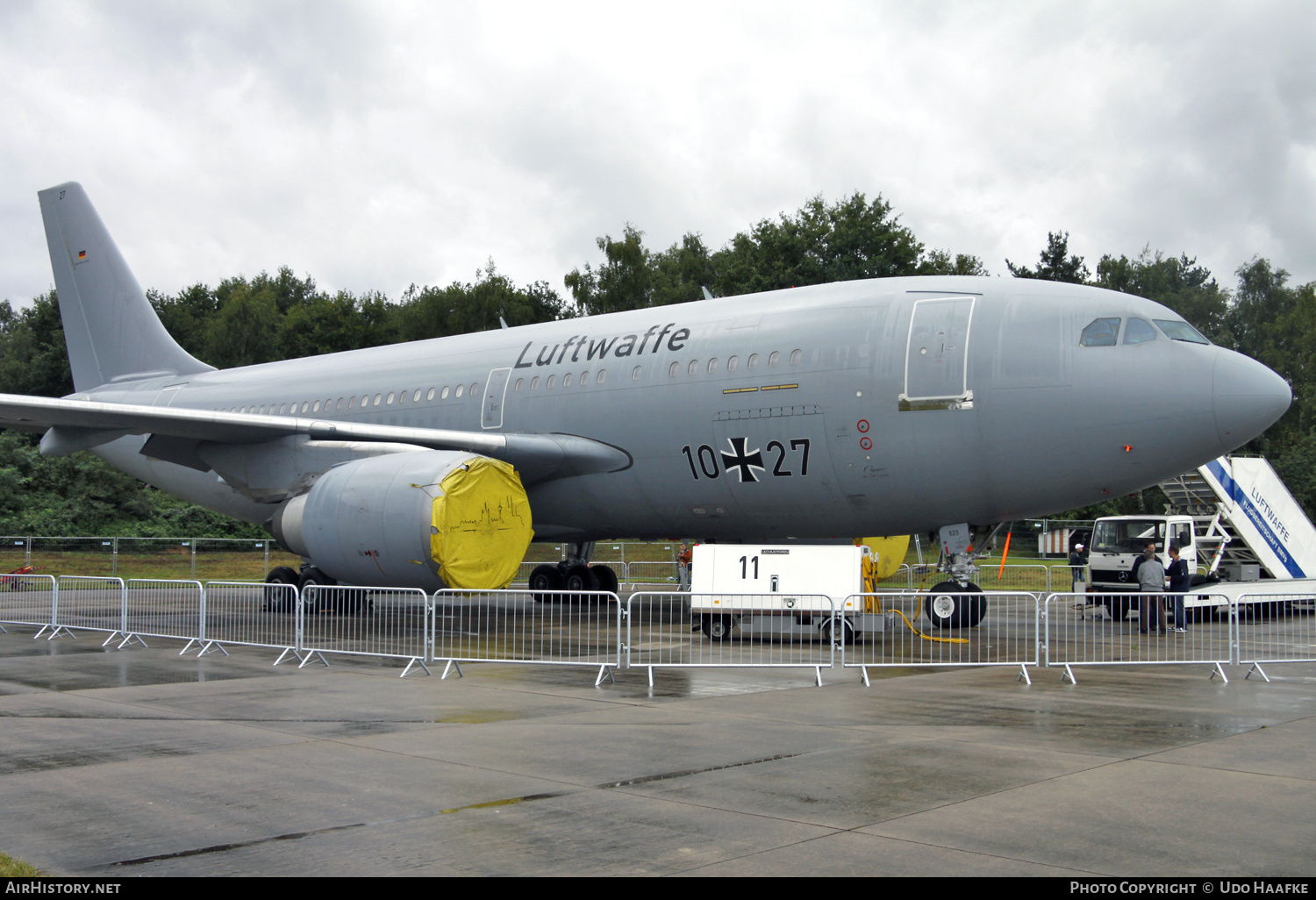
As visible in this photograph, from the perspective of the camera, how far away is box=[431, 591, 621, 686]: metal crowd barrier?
11398 millimetres

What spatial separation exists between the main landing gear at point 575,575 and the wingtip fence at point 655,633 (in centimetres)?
360

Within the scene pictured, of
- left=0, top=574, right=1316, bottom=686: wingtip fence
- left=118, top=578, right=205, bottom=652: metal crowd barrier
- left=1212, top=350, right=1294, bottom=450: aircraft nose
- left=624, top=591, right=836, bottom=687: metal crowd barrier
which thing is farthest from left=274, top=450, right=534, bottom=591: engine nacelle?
left=1212, top=350, right=1294, bottom=450: aircraft nose

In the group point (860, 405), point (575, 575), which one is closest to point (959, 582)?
point (860, 405)

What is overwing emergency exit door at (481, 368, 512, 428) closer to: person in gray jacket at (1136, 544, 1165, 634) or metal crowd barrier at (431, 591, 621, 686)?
metal crowd barrier at (431, 591, 621, 686)

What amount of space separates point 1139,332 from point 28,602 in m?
18.9

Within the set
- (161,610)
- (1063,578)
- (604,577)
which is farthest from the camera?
(1063,578)

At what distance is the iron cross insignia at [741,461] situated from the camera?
46.2 feet

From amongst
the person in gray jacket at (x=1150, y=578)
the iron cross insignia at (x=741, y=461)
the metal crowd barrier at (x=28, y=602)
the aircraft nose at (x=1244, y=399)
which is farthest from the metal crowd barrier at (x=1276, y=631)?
the metal crowd barrier at (x=28, y=602)

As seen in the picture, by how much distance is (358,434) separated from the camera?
16.6 m

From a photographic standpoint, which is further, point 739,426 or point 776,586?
point 739,426

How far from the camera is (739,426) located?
14.2 meters

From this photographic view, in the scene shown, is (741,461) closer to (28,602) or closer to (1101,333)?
(1101,333)

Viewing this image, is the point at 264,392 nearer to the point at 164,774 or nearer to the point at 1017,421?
the point at 1017,421

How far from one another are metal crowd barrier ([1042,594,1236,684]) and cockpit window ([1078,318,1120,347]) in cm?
278
